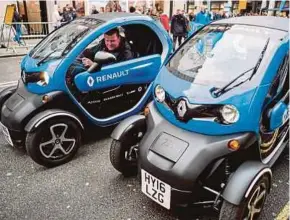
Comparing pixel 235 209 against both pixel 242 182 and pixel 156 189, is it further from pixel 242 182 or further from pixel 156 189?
pixel 156 189

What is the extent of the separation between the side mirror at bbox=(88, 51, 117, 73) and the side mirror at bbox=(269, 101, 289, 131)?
186cm

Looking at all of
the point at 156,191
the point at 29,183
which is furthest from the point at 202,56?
the point at 29,183

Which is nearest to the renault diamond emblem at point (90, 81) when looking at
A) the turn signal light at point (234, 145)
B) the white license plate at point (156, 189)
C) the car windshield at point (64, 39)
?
the car windshield at point (64, 39)

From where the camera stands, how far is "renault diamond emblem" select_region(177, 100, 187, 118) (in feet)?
8.52

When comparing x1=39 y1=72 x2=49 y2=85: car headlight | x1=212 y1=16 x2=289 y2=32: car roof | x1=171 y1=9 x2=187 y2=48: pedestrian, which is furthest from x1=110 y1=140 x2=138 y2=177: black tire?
x1=171 y1=9 x2=187 y2=48: pedestrian

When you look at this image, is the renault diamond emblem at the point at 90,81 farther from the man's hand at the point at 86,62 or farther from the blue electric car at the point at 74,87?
the man's hand at the point at 86,62

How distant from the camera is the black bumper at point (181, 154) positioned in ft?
7.72

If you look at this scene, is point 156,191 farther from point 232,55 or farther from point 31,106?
point 31,106

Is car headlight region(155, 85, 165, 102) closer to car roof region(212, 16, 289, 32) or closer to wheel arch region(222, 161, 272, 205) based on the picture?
wheel arch region(222, 161, 272, 205)

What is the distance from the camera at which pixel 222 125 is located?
245cm

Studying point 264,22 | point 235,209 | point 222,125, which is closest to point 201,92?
point 222,125

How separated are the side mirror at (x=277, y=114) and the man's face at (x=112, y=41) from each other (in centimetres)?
220

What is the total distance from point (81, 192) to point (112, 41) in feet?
6.36

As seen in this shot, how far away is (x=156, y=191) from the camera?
2531mm
